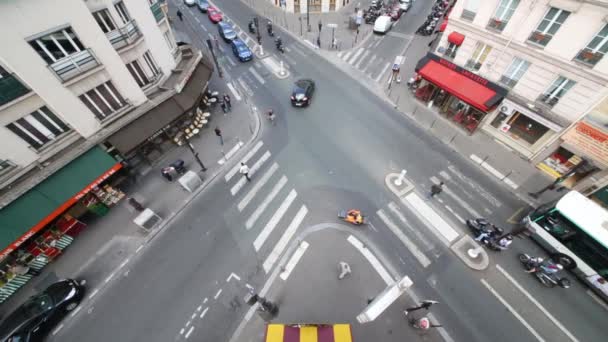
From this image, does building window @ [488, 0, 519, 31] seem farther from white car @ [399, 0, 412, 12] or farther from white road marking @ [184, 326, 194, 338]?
white road marking @ [184, 326, 194, 338]

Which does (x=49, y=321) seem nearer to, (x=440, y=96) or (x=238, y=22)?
(x=440, y=96)

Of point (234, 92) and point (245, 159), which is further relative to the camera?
point (234, 92)

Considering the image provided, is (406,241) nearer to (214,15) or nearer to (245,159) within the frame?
(245,159)

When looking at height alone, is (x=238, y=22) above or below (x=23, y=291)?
above

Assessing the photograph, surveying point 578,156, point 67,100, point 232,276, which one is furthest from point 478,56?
point 67,100

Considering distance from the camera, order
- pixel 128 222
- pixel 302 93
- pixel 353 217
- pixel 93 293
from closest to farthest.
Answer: pixel 93 293 < pixel 353 217 < pixel 128 222 < pixel 302 93

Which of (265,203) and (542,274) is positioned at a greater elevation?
(542,274)

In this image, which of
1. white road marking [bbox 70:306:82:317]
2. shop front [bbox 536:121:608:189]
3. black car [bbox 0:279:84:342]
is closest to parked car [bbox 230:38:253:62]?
black car [bbox 0:279:84:342]

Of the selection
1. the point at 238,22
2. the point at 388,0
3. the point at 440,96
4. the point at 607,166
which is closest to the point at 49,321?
the point at 440,96
